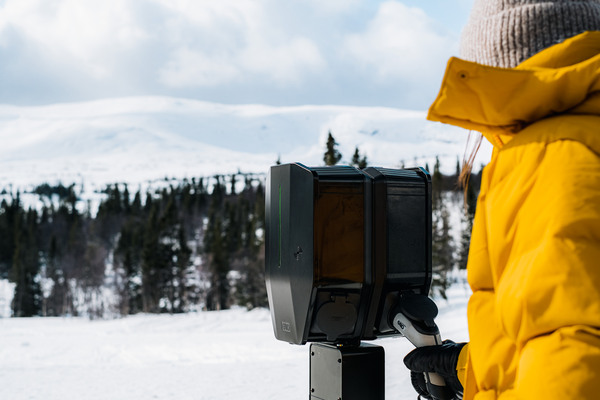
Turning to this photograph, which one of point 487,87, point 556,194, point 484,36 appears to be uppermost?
point 484,36

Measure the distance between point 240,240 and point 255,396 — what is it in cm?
5642

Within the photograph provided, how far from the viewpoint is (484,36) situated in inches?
56.1

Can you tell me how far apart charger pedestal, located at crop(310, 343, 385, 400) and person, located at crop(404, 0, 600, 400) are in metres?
0.51

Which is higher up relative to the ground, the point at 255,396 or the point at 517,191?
the point at 517,191

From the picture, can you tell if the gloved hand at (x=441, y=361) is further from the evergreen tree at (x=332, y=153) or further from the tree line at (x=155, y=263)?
the tree line at (x=155, y=263)

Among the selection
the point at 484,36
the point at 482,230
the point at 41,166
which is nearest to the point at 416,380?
the point at 482,230

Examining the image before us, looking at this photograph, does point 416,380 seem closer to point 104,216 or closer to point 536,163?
point 536,163

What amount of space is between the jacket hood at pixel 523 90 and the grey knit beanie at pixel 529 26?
0.53 ft

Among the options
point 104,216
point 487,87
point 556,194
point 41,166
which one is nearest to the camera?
point 556,194

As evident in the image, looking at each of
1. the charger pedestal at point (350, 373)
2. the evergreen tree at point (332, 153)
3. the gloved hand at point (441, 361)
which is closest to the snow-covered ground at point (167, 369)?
the charger pedestal at point (350, 373)

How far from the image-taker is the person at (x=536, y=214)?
3.27ft

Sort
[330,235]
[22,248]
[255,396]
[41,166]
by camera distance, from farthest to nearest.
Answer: [41,166], [22,248], [255,396], [330,235]

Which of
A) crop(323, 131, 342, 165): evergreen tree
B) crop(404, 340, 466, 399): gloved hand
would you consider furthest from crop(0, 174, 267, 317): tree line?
crop(404, 340, 466, 399): gloved hand

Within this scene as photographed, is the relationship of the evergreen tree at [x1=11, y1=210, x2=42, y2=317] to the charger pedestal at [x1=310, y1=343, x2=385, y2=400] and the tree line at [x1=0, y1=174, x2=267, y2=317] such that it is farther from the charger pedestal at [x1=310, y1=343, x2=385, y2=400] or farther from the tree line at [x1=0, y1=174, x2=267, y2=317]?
the charger pedestal at [x1=310, y1=343, x2=385, y2=400]
